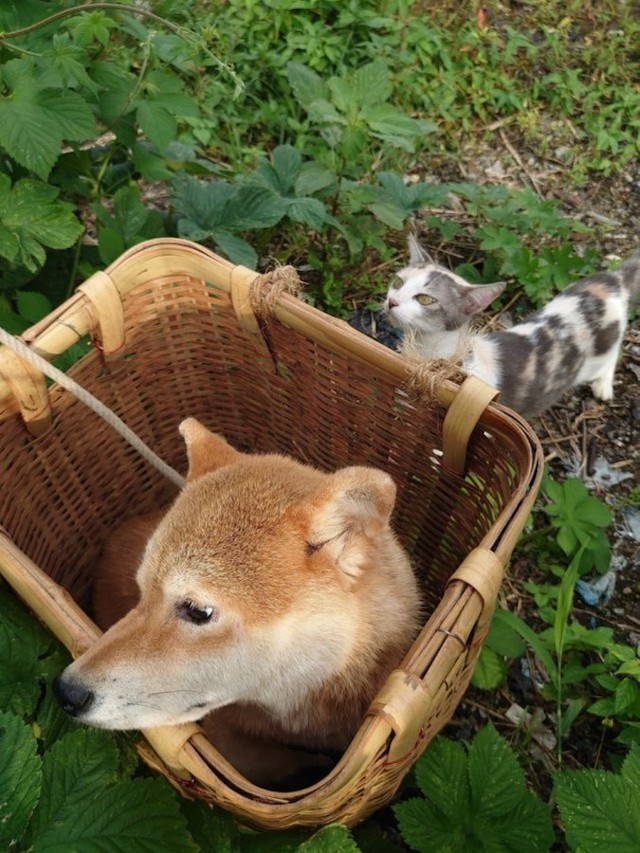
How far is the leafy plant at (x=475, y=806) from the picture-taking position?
5.35ft

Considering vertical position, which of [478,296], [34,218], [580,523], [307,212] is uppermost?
[34,218]

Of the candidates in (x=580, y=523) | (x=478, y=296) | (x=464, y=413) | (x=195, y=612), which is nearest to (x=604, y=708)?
(x=580, y=523)

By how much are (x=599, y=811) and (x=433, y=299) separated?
2093 mm

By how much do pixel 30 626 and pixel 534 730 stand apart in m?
1.55

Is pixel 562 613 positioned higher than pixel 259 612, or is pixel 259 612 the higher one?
pixel 259 612

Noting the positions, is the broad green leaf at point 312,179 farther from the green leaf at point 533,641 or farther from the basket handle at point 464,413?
the green leaf at point 533,641

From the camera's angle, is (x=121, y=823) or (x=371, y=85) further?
(x=371, y=85)

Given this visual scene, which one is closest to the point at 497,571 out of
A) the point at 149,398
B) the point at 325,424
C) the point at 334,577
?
the point at 334,577

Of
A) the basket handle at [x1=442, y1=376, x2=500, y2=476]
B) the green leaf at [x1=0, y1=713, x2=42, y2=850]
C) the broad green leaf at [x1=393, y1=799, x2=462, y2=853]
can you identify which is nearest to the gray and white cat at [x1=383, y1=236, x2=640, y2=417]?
the basket handle at [x1=442, y1=376, x2=500, y2=476]

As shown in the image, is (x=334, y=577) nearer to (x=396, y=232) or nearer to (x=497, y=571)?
(x=497, y=571)

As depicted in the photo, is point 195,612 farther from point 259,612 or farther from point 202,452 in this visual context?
point 202,452

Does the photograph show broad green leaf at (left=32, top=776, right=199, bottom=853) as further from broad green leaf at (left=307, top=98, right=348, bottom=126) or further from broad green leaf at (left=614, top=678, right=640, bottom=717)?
broad green leaf at (left=307, top=98, right=348, bottom=126)

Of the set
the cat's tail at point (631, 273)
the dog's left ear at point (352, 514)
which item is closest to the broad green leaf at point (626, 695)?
the dog's left ear at point (352, 514)

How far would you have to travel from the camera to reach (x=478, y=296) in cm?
309
